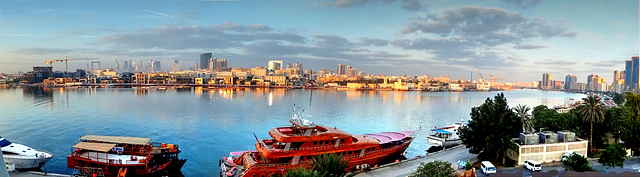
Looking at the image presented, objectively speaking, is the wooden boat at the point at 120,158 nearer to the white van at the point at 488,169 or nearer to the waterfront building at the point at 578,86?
the white van at the point at 488,169

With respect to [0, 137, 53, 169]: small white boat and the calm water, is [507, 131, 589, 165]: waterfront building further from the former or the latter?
Answer: [0, 137, 53, 169]: small white boat

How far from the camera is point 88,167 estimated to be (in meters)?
8.58

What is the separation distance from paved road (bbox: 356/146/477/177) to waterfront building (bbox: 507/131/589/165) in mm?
1026

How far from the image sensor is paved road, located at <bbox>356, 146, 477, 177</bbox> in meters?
7.52

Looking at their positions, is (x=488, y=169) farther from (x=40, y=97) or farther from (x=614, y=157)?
(x=40, y=97)

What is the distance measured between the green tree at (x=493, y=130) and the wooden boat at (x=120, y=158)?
23.8ft

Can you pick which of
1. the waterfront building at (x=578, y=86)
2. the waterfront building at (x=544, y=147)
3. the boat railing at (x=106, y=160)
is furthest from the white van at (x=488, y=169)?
the waterfront building at (x=578, y=86)

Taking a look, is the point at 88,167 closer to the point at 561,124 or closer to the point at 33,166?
the point at 33,166

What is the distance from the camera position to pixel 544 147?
310 inches

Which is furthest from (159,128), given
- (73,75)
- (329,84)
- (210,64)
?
(210,64)

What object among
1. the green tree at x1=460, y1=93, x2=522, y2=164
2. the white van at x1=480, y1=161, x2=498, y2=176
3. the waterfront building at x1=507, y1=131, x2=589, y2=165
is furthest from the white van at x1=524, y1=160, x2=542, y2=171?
the white van at x1=480, y1=161, x2=498, y2=176

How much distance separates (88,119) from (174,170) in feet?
38.6

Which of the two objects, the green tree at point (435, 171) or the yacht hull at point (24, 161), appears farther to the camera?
the yacht hull at point (24, 161)

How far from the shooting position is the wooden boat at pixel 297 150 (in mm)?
8062
